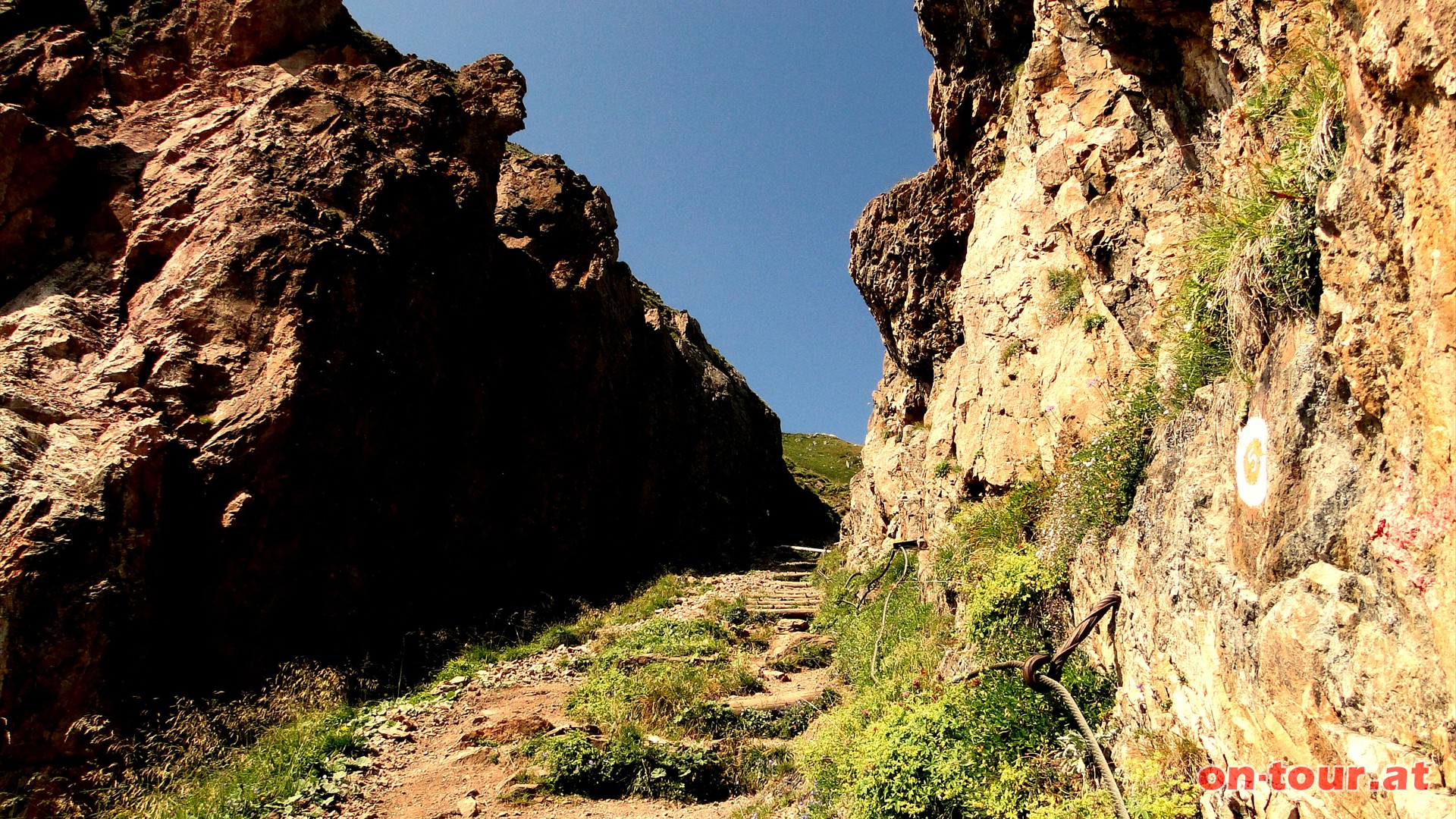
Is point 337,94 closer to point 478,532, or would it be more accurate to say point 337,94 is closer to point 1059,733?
point 478,532

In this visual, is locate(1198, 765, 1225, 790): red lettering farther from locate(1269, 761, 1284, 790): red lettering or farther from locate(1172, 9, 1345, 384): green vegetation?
locate(1172, 9, 1345, 384): green vegetation

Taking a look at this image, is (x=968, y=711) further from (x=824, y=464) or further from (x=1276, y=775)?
(x=824, y=464)

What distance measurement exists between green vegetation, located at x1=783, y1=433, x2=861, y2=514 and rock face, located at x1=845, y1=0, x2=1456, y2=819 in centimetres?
3605

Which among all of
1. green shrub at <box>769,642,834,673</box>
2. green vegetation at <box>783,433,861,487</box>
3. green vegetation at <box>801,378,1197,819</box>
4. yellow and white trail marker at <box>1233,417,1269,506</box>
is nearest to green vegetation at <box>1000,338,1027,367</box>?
green vegetation at <box>801,378,1197,819</box>

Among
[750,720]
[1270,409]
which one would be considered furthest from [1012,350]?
[1270,409]

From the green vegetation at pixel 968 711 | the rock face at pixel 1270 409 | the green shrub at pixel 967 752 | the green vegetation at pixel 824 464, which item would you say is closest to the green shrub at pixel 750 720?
the green vegetation at pixel 968 711

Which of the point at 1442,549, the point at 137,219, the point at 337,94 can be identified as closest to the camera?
the point at 1442,549

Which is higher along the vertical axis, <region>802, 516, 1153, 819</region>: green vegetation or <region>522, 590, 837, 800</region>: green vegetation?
<region>802, 516, 1153, 819</region>: green vegetation

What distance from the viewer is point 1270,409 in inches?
136

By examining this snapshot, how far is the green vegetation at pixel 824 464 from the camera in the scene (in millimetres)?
50344

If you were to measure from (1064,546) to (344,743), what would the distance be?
881 centimetres

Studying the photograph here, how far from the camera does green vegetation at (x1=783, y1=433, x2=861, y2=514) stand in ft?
165

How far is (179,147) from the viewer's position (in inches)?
553

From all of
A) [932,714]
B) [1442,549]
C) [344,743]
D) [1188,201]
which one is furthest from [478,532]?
[1442,549]
